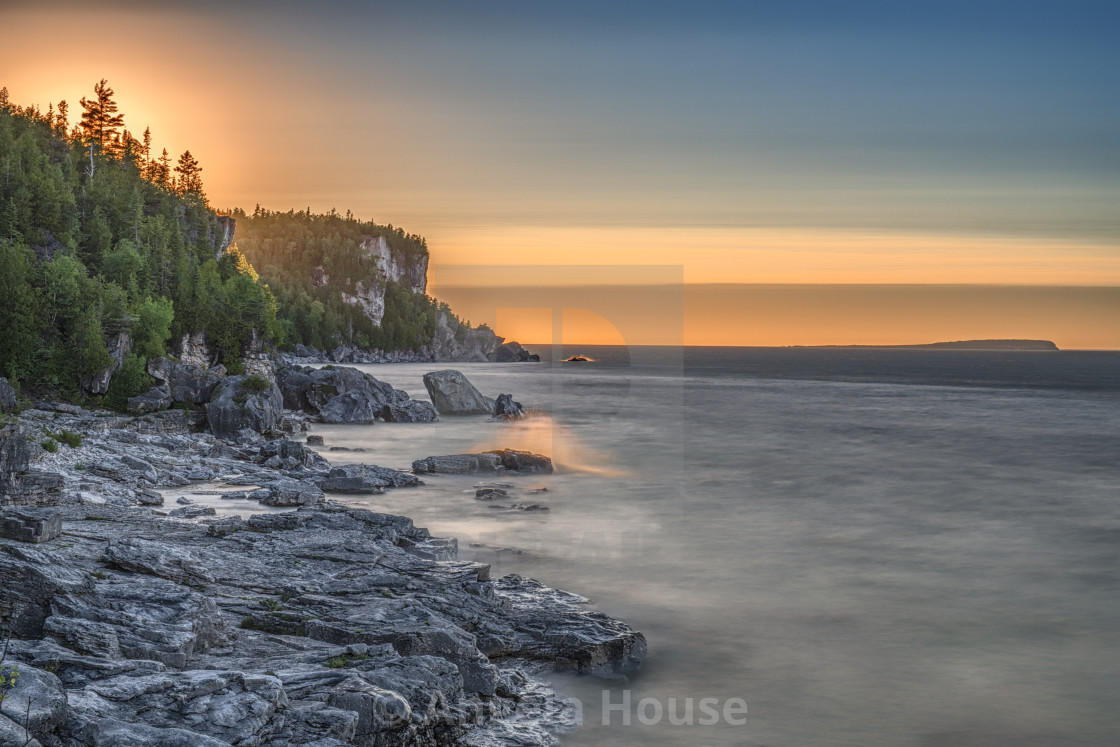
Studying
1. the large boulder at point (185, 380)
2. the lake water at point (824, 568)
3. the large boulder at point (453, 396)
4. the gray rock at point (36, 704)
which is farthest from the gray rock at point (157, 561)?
the large boulder at point (453, 396)

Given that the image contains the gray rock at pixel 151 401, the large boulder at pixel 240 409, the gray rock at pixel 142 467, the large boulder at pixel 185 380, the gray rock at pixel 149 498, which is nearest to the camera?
the gray rock at pixel 149 498

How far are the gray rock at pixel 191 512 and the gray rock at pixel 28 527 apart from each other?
18.7ft

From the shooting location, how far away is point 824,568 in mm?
22672

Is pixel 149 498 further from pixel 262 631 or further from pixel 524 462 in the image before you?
pixel 524 462

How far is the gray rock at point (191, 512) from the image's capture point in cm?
1991

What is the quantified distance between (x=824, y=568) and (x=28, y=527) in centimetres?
1857

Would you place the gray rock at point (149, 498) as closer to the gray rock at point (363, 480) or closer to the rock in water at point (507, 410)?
the gray rock at point (363, 480)

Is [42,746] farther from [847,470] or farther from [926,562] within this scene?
[847,470]

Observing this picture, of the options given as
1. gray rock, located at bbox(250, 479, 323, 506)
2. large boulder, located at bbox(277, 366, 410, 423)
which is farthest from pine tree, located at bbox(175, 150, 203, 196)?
gray rock, located at bbox(250, 479, 323, 506)

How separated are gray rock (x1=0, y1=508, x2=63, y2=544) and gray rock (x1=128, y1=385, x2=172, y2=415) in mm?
27296

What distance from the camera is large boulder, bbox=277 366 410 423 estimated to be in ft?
185

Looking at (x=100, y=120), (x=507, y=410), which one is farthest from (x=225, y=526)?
(x=100, y=120)

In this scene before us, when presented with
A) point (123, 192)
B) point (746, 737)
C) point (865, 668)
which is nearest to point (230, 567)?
point (746, 737)

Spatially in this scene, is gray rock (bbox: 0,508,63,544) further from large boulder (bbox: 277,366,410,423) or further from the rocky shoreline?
large boulder (bbox: 277,366,410,423)
